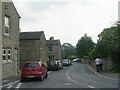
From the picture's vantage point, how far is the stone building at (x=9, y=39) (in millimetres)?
28969

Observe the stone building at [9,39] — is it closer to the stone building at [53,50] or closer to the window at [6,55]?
the window at [6,55]

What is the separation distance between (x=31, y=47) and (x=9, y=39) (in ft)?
82.4

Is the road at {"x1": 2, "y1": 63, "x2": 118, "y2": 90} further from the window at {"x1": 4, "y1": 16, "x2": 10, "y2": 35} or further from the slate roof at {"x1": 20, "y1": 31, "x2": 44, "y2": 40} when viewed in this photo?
the slate roof at {"x1": 20, "y1": 31, "x2": 44, "y2": 40}

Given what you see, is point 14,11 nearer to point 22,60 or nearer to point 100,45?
point 100,45

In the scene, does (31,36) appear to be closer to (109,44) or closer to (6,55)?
(109,44)

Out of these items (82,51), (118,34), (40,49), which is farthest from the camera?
(82,51)

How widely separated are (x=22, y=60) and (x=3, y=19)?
27773mm

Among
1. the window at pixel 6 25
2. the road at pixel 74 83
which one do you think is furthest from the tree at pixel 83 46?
the road at pixel 74 83

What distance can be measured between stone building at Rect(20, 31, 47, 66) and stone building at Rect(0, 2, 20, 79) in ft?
68.1

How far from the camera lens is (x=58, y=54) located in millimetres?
94812

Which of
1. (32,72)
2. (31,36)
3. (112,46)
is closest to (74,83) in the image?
(32,72)

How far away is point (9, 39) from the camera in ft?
101

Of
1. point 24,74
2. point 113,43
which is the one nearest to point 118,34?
point 113,43

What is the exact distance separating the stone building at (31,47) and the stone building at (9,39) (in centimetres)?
2076
